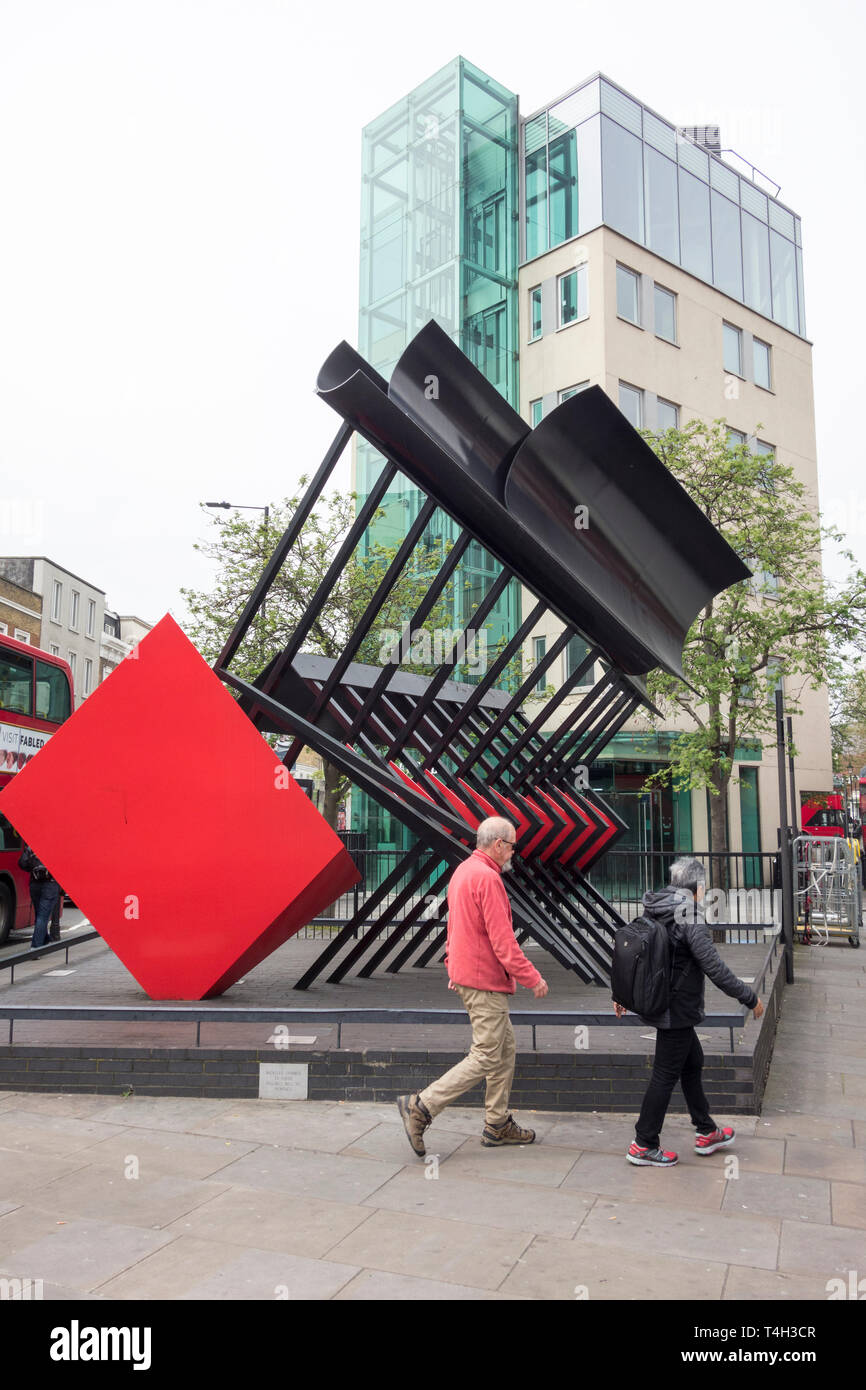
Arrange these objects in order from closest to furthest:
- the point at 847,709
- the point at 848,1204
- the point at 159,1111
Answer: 1. the point at 848,1204
2. the point at 159,1111
3. the point at 847,709

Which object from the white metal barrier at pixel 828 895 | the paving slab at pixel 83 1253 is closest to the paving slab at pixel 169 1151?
the paving slab at pixel 83 1253

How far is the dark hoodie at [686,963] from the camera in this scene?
5402 millimetres

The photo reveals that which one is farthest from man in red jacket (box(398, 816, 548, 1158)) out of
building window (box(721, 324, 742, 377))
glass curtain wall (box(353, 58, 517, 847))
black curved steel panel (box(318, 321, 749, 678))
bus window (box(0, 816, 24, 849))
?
building window (box(721, 324, 742, 377))

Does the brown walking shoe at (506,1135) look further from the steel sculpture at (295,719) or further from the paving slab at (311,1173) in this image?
the steel sculpture at (295,719)

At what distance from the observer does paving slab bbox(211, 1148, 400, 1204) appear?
16.5 feet

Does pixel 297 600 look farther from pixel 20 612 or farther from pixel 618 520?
pixel 20 612

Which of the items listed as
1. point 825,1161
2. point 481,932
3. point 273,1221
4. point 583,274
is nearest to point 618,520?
point 481,932

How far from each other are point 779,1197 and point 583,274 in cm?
2847

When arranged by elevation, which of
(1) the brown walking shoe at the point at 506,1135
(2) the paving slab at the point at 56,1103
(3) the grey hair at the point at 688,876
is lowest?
(2) the paving slab at the point at 56,1103

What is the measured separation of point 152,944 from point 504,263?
27565 millimetres

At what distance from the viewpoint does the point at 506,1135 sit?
18.9ft

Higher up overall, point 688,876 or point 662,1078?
point 688,876

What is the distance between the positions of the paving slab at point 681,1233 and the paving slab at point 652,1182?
0.35ft

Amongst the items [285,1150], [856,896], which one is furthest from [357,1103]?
[856,896]
